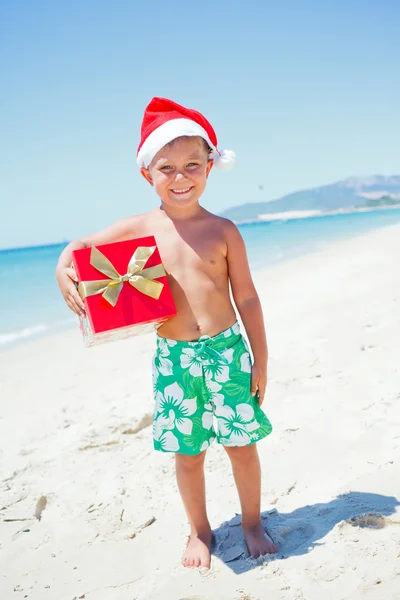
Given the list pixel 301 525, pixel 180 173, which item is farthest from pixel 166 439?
pixel 180 173

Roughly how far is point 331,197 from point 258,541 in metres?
142

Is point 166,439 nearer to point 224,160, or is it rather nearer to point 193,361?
point 193,361

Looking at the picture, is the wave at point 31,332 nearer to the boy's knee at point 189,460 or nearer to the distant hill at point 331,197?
the boy's knee at point 189,460

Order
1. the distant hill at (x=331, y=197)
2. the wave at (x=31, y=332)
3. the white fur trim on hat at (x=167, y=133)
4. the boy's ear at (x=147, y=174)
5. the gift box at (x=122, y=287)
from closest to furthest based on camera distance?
the gift box at (x=122, y=287)
the white fur trim on hat at (x=167, y=133)
the boy's ear at (x=147, y=174)
the wave at (x=31, y=332)
the distant hill at (x=331, y=197)

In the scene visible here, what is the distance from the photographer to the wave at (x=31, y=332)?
23.9 ft

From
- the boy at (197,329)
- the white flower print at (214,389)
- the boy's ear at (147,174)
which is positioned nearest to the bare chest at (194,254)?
the boy at (197,329)

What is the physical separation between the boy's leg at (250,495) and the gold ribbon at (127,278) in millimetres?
704

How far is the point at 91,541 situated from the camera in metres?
2.28

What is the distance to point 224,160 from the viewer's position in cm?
212

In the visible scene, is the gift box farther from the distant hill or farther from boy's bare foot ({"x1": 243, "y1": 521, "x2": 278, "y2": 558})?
the distant hill

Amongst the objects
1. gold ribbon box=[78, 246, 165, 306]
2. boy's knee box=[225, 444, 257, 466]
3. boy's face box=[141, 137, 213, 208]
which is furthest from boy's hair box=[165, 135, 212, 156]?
boy's knee box=[225, 444, 257, 466]

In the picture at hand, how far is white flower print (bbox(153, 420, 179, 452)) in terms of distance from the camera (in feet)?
6.52

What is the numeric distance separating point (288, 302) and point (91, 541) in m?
4.57

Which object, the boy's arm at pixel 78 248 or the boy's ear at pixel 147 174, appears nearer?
the boy's arm at pixel 78 248
